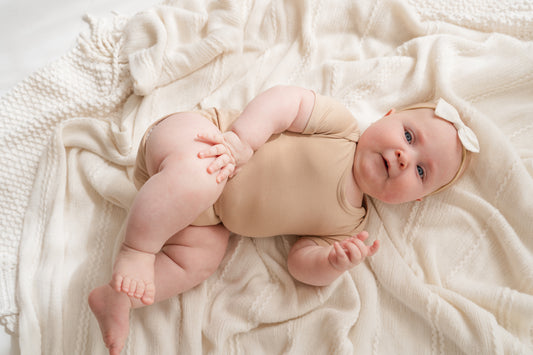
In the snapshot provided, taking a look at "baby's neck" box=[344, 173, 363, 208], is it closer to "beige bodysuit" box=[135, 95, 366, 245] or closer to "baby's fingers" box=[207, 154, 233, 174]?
"beige bodysuit" box=[135, 95, 366, 245]

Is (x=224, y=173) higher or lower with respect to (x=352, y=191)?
higher

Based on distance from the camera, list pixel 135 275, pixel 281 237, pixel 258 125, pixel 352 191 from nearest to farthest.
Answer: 1. pixel 135 275
2. pixel 258 125
3. pixel 352 191
4. pixel 281 237

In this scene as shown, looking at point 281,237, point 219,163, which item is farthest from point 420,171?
point 219,163

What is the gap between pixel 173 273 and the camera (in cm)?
120

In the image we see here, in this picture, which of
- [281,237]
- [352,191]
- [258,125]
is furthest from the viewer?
[281,237]

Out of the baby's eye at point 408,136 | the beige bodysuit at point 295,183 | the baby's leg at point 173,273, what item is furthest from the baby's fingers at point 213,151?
the baby's eye at point 408,136

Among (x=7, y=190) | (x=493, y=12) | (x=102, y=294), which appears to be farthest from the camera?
(x=493, y=12)

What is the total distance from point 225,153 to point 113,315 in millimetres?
505

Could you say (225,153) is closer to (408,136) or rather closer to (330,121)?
(330,121)

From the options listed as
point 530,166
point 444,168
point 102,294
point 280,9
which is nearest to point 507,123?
point 530,166

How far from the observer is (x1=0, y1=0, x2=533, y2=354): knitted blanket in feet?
4.14

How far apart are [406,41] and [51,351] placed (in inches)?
60.6

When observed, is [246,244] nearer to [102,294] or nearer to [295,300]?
[295,300]

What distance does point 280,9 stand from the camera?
1.54m
